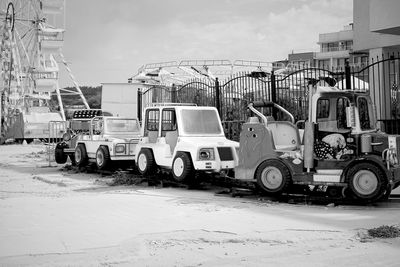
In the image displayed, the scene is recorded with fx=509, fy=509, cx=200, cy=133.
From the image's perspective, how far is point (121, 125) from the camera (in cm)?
1889

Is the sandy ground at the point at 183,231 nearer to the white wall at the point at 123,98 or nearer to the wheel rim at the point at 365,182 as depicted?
the wheel rim at the point at 365,182

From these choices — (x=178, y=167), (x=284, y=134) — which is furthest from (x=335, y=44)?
(x=284, y=134)

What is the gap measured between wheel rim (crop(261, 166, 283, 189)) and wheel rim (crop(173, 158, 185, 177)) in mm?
2752

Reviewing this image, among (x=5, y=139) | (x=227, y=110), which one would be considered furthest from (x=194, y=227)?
(x=5, y=139)

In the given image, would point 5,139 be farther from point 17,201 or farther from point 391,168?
point 391,168

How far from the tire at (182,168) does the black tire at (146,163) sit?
43.7 inches

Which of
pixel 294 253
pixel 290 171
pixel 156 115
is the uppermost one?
pixel 156 115

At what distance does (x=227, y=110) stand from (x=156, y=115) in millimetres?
4548

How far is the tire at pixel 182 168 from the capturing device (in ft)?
44.0

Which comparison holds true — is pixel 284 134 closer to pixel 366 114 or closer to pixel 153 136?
pixel 366 114

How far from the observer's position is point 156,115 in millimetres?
15219

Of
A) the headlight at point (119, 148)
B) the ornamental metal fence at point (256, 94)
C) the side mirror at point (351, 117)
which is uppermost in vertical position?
the ornamental metal fence at point (256, 94)

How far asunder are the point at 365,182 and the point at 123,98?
744 inches

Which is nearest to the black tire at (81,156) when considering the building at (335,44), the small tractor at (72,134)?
the small tractor at (72,134)
